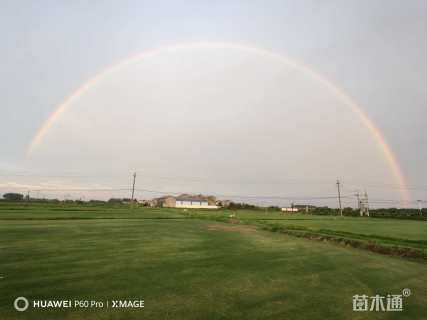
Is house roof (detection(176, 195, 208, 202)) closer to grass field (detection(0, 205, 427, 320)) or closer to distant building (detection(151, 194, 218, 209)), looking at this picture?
distant building (detection(151, 194, 218, 209))

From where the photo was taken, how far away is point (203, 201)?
513ft

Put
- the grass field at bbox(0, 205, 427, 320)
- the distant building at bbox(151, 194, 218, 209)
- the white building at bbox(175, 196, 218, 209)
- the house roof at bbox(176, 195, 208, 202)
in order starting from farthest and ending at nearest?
the house roof at bbox(176, 195, 208, 202)
the distant building at bbox(151, 194, 218, 209)
the white building at bbox(175, 196, 218, 209)
the grass field at bbox(0, 205, 427, 320)

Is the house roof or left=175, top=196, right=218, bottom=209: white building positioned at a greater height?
the house roof

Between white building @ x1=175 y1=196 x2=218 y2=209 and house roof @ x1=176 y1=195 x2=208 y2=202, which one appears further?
house roof @ x1=176 y1=195 x2=208 y2=202

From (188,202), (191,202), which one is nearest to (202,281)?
(188,202)

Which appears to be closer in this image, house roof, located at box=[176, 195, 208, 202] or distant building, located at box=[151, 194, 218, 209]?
distant building, located at box=[151, 194, 218, 209]

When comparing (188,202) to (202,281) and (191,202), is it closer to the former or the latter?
(191,202)

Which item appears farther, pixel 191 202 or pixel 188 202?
pixel 191 202

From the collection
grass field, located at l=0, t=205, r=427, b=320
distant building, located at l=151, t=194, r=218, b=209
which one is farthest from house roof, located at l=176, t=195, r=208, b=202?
grass field, located at l=0, t=205, r=427, b=320

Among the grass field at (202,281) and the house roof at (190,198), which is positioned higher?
the house roof at (190,198)

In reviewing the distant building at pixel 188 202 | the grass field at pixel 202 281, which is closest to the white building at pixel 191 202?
the distant building at pixel 188 202

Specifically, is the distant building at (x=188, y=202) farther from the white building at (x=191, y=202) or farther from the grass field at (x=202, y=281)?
the grass field at (x=202, y=281)

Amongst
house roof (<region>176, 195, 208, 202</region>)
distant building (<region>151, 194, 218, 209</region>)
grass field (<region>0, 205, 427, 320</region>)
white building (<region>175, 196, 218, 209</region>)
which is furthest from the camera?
house roof (<region>176, 195, 208, 202</region>)

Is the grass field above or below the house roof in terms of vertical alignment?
below
